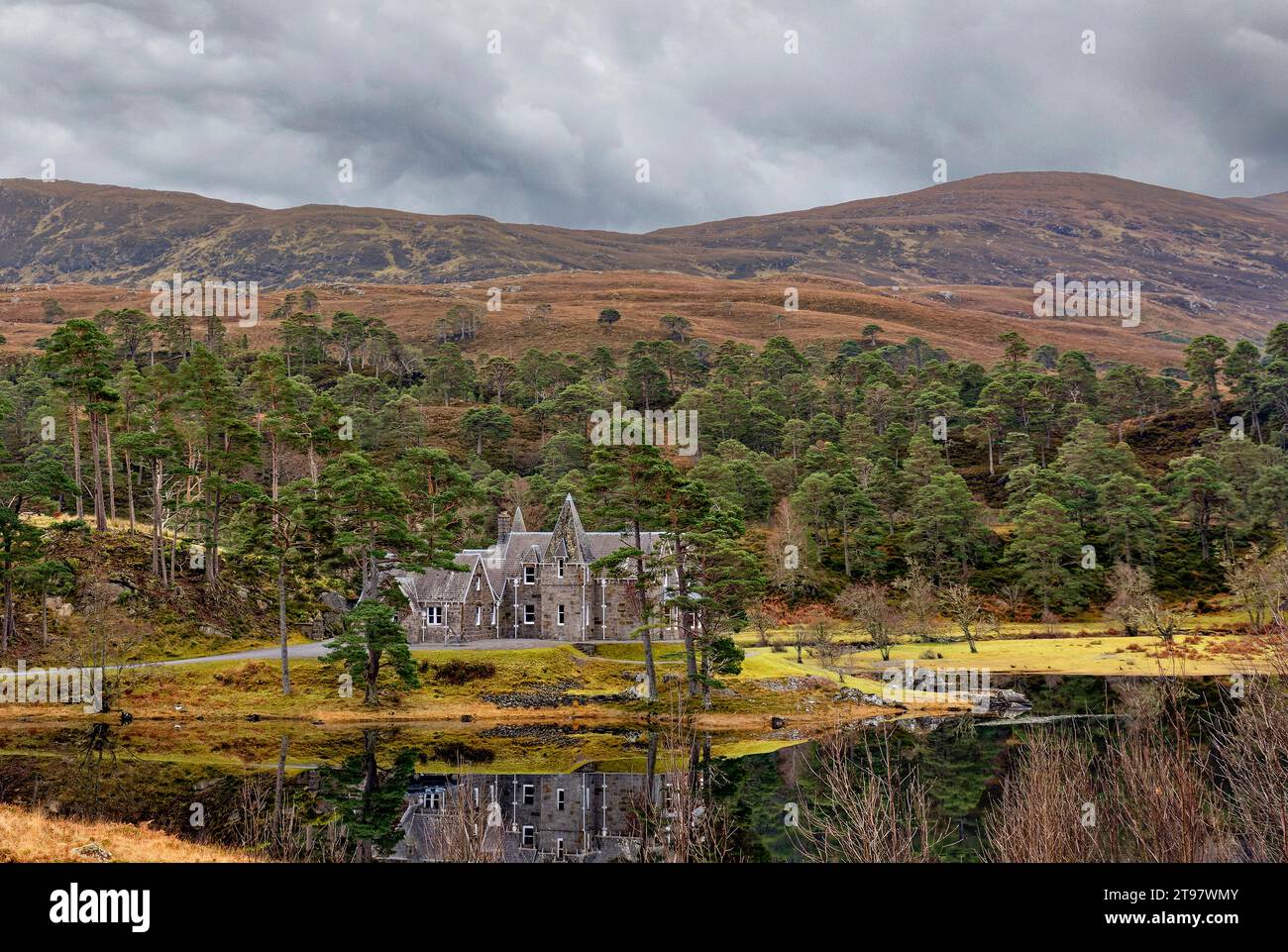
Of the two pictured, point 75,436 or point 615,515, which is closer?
point 615,515

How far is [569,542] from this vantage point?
7400 cm

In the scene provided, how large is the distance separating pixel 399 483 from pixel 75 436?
90.0 ft

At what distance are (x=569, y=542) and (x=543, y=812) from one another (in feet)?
124

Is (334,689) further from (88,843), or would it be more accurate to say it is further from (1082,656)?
(1082,656)

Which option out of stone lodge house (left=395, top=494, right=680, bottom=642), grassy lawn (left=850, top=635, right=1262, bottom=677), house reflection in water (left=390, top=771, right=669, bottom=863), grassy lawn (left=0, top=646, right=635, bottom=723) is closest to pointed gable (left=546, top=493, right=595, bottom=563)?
stone lodge house (left=395, top=494, right=680, bottom=642)

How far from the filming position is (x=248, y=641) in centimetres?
7038

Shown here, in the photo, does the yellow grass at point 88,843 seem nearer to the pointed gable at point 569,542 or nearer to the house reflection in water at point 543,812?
the house reflection in water at point 543,812

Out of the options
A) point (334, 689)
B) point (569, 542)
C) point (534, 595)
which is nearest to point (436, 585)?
point (534, 595)

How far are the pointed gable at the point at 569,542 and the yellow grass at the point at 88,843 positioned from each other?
44744 mm

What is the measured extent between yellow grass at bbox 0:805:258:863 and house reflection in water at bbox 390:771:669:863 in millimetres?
6478

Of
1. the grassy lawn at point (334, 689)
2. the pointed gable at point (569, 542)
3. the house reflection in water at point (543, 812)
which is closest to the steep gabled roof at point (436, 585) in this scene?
the pointed gable at point (569, 542)
